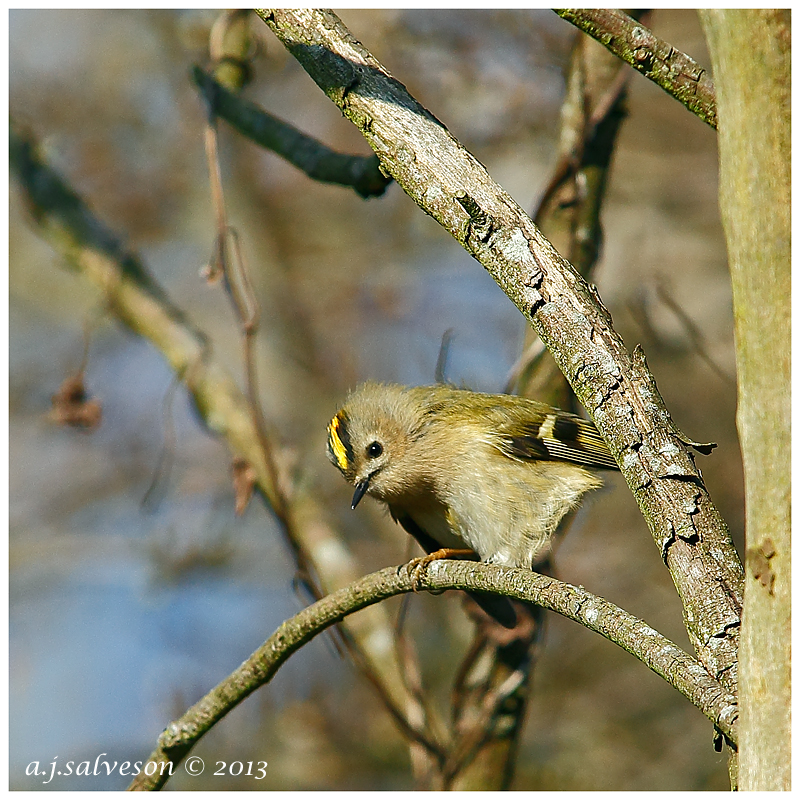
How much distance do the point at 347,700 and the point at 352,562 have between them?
1751 mm

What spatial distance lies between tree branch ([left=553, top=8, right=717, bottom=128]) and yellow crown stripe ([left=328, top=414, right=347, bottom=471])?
4.76 feet

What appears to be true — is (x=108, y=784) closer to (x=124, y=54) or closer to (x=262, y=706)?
(x=262, y=706)

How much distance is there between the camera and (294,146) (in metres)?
2.29

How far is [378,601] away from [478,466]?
1.00m

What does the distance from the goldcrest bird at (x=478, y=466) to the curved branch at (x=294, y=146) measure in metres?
0.86

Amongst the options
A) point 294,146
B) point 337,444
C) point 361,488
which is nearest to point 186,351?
point 337,444

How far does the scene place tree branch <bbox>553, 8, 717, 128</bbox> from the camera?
158 centimetres

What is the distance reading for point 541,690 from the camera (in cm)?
435

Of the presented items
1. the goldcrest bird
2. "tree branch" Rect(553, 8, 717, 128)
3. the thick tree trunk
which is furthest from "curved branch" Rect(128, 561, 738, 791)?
"tree branch" Rect(553, 8, 717, 128)

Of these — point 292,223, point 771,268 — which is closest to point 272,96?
point 292,223

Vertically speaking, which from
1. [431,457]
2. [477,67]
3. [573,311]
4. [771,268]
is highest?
[477,67]

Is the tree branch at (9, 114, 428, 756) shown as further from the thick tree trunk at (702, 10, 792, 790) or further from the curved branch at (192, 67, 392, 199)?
the thick tree trunk at (702, 10, 792, 790)

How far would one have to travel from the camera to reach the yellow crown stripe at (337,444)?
8.61ft

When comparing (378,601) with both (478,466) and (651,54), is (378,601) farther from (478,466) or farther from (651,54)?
(651,54)
